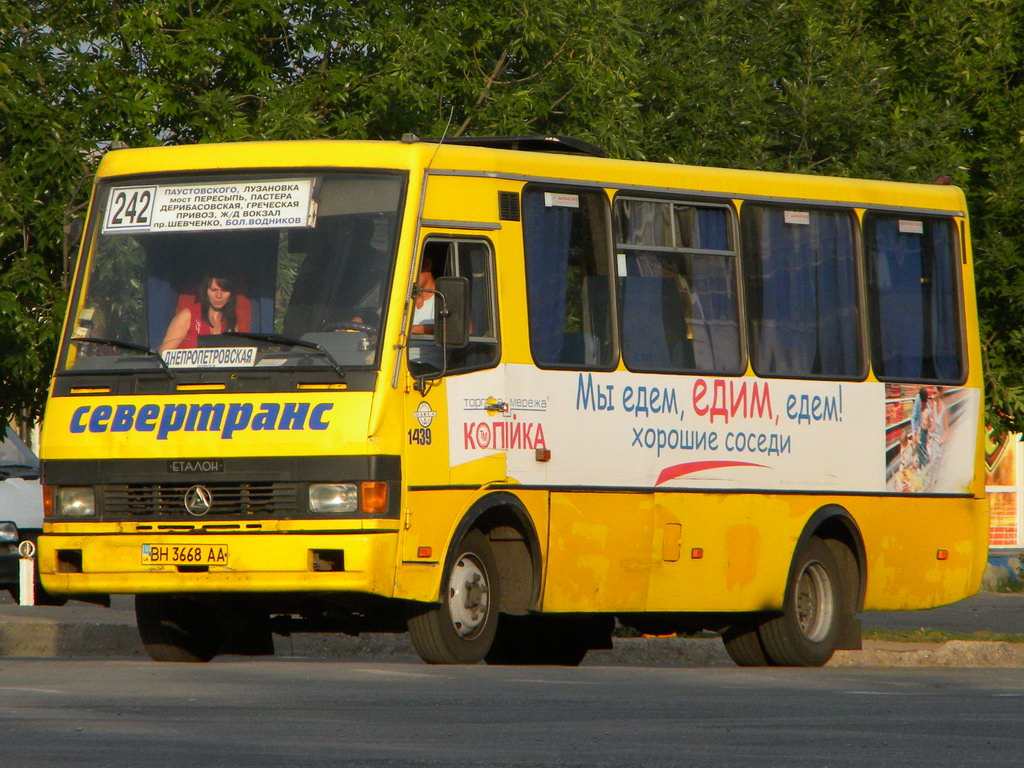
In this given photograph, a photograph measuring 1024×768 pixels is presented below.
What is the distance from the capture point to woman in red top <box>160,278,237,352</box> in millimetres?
12594

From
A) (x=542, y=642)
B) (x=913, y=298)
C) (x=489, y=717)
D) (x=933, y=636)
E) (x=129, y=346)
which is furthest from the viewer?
(x=933, y=636)

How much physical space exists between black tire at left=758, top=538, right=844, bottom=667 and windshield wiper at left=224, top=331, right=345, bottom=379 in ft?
12.2

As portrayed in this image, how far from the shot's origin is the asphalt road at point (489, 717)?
8.23 metres

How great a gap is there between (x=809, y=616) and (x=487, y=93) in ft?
20.4

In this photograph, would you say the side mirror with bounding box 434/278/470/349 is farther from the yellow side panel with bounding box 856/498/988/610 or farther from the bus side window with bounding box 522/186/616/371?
the yellow side panel with bounding box 856/498/988/610

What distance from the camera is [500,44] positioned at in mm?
19984

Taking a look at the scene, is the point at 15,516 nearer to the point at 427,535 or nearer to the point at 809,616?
the point at 809,616

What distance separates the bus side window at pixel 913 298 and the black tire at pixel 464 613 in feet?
11.6

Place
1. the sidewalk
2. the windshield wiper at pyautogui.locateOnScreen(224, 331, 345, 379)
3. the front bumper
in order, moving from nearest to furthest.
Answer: the front bumper, the windshield wiper at pyautogui.locateOnScreen(224, 331, 345, 379), the sidewalk

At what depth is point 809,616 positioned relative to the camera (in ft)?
49.5

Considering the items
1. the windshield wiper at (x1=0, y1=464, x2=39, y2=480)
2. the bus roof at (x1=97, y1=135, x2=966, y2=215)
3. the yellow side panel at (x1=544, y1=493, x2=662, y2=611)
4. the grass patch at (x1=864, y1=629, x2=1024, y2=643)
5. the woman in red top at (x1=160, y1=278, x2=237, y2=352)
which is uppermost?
the bus roof at (x1=97, y1=135, x2=966, y2=215)

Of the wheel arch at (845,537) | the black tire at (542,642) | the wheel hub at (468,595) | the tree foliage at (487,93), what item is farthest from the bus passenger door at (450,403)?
the tree foliage at (487,93)

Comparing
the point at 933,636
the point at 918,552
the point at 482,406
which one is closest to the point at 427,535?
the point at 482,406

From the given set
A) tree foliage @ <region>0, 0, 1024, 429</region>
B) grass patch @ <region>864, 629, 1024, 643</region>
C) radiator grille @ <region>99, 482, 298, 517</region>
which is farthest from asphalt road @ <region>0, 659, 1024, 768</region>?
tree foliage @ <region>0, 0, 1024, 429</region>
